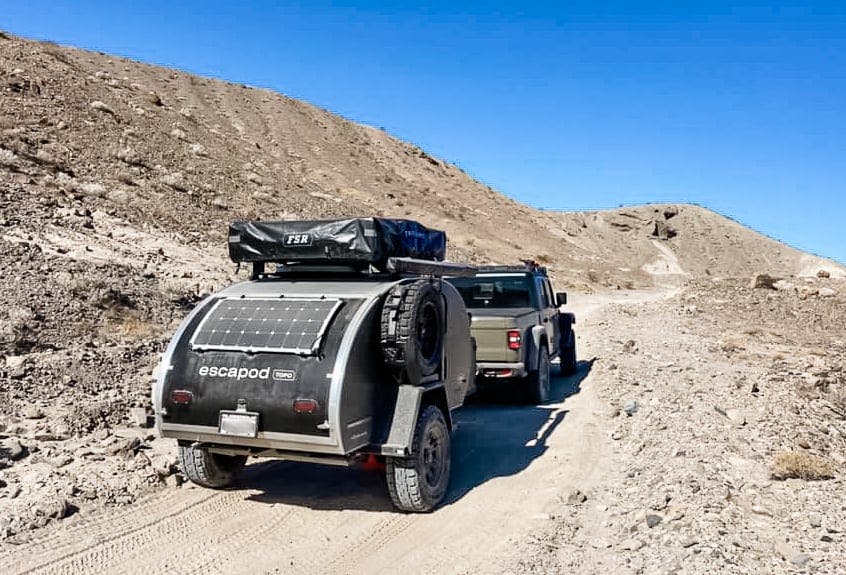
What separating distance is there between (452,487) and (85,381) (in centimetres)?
A: 558

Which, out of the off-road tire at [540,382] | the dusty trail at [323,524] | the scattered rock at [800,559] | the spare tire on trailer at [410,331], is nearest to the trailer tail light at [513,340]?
the off-road tire at [540,382]

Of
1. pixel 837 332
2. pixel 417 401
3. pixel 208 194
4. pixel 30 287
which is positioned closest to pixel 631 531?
pixel 417 401

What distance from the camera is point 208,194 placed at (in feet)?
94.1

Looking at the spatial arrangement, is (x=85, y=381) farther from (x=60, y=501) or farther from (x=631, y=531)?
(x=631, y=531)

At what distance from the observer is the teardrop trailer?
6027 mm

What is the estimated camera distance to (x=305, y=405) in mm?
5922

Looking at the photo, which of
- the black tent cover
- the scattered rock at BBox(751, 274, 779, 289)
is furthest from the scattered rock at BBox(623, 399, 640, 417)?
the scattered rock at BBox(751, 274, 779, 289)

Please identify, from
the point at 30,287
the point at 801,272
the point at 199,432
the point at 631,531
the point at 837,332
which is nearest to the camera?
the point at 631,531

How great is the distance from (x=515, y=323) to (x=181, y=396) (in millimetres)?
5268

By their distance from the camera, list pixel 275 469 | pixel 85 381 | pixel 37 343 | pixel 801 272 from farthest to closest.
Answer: pixel 801 272
pixel 37 343
pixel 85 381
pixel 275 469

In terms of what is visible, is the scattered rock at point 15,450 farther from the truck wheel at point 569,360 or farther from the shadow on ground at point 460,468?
the truck wheel at point 569,360

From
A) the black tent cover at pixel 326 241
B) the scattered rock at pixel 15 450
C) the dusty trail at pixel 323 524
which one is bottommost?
the dusty trail at pixel 323 524

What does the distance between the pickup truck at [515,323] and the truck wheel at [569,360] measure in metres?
0.53

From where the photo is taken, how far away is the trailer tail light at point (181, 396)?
636 centimetres
